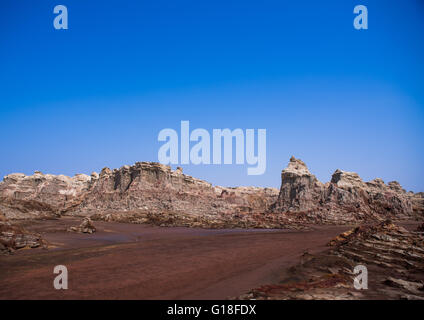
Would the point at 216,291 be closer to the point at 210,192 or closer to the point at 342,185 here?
the point at 342,185

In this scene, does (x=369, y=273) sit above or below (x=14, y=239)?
above

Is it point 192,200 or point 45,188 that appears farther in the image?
point 45,188

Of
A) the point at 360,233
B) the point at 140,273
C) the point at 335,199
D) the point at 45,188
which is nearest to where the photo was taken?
the point at 140,273

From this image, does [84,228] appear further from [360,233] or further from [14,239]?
[360,233]

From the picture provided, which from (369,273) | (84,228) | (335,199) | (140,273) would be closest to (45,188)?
(84,228)

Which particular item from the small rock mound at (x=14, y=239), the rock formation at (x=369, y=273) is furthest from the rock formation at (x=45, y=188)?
the rock formation at (x=369, y=273)

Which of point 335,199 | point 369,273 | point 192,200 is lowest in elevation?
point 192,200

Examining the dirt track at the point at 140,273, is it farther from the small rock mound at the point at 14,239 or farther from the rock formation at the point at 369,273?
the rock formation at the point at 369,273

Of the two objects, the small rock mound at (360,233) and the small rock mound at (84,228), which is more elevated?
the small rock mound at (360,233)

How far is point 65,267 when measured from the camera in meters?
13.2

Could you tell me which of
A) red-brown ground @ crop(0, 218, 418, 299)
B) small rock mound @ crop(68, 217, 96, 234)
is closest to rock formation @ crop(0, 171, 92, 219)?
small rock mound @ crop(68, 217, 96, 234)

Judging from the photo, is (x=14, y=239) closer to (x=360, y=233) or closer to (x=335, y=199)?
(x=360, y=233)

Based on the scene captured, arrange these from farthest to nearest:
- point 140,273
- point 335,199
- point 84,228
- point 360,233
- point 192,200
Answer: point 192,200 < point 335,199 < point 84,228 < point 360,233 < point 140,273

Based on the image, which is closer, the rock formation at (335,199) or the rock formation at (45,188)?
the rock formation at (335,199)
